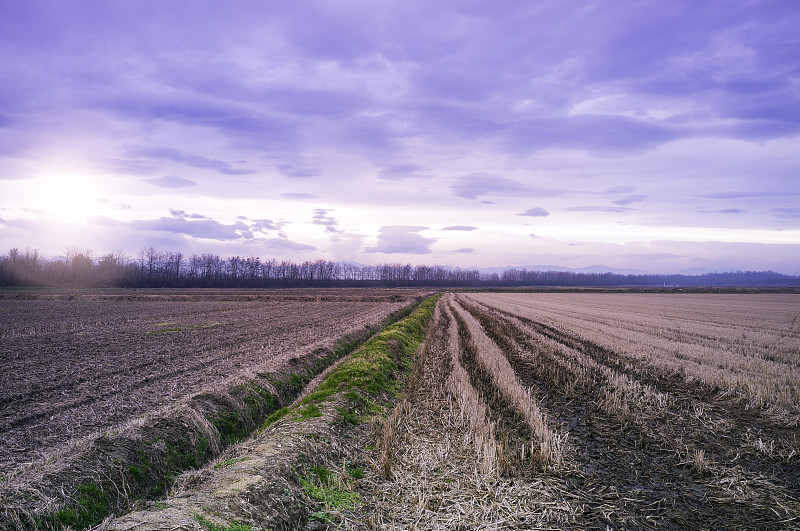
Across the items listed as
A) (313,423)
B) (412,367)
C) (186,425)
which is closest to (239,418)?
(186,425)

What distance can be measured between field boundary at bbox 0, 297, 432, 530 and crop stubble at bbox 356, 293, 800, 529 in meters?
4.01

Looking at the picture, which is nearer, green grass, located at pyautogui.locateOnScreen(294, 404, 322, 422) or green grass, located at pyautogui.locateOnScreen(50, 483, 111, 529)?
green grass, located at pyautogui.locateOnScreen(50, 483, 111, 529)

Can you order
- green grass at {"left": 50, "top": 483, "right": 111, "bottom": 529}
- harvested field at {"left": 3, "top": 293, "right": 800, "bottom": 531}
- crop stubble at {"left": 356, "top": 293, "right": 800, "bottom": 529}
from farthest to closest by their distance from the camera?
crop stubble at {"left": 356, "top": 293, "right": 800, "bottom": 529}
harvested field at {"left": 3, "top": 293, "right": 800, "bottom": 531}
green grass at {"left": 50, "top": 483, "right": 111, "bottom": 529}

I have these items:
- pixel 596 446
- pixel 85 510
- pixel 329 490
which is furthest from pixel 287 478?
pixel 596 446

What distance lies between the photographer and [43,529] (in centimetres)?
524

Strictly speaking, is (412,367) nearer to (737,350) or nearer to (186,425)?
(186,425)

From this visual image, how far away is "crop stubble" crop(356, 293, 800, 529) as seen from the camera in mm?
5910

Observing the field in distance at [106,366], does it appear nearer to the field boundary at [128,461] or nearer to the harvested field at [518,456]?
the field boundary at [128,461]

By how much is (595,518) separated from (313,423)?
544 cm

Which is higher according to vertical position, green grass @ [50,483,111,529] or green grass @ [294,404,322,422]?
green grass @ [294,404,322,422]

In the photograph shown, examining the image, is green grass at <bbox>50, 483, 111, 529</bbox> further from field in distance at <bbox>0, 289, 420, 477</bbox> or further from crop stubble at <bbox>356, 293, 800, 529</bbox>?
crop stubble at <bbox>356, 293, 800, 529</bbox>

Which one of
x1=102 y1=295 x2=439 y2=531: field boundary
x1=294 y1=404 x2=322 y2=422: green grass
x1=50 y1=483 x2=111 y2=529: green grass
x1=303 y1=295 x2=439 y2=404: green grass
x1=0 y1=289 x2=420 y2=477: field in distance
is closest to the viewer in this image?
x1=102 y1=295 x2=439 y2=531: field boundary

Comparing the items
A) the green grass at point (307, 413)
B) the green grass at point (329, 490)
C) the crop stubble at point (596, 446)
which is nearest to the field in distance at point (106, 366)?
the green grass at point (307, 413)

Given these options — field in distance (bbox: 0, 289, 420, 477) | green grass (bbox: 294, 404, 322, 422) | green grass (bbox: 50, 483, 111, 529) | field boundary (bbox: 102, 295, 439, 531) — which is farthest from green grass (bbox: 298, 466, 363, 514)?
field in distance (bbox: 0, 289, 420, 477)
